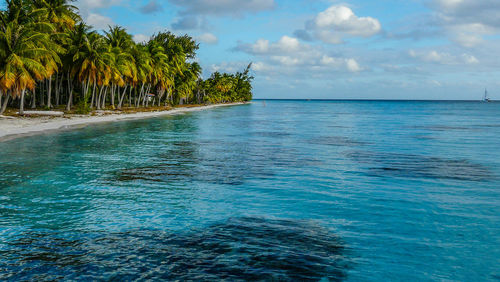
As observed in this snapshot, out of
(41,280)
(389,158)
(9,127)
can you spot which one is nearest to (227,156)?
(389,158)

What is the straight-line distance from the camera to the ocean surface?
19.7 feet

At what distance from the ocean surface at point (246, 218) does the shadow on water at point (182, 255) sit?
0.02m

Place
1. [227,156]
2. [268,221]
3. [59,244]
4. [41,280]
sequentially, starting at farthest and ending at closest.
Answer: [227,156] < [268,221] < [59,244] < [41,280]

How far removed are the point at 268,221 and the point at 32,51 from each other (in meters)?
32.2

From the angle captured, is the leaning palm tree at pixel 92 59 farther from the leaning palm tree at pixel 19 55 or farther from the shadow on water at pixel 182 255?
the shadow on water at pixel 182 255

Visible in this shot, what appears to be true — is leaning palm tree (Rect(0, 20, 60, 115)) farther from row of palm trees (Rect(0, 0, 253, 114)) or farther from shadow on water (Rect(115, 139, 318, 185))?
shadow on water (Rect(115, 139, 318, 185))

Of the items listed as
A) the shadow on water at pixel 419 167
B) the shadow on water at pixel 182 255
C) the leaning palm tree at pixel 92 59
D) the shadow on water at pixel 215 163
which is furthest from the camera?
the leaning palm tree at pixel 92 59

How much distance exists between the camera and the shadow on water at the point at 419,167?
13965 mm

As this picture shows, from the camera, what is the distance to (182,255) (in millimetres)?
6312

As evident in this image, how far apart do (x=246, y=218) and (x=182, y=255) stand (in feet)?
8.21

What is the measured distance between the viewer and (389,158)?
18.3 metres

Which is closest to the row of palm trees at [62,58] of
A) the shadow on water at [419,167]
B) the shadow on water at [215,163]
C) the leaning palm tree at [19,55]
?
the leaning palm tree at [19,55]

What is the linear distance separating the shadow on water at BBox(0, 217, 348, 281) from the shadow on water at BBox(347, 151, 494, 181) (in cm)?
785

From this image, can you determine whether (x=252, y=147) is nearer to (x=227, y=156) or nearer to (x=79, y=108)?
(x=227, y=156)
